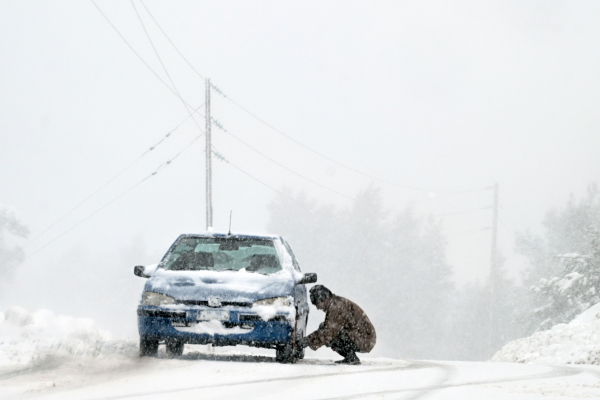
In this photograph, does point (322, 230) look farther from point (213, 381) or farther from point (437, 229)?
point (213, 381)

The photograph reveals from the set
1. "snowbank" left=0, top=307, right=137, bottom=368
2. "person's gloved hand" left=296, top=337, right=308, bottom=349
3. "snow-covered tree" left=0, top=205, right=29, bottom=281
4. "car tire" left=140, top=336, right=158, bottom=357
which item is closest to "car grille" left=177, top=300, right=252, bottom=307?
"car tire" left=140, top=336, right=158, bottom=357

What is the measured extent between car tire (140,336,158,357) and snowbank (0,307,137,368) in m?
0.57

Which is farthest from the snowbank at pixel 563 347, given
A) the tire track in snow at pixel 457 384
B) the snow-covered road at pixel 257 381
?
the snow-covered road at pixel 257 381

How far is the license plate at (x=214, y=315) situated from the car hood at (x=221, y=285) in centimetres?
16

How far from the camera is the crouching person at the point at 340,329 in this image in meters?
11.4

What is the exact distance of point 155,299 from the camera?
10.5m

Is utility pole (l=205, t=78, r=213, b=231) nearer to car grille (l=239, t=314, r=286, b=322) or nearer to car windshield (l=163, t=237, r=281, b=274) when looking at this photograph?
car windshield (l=163, t=237, r=281, b=274)

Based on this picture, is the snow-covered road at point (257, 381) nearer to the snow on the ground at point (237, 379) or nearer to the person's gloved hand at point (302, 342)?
the snow on the ground at point (237, 379)

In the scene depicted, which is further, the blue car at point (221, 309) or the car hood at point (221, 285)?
the car hood at point (221, 285)

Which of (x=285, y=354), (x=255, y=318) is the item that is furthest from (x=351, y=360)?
(x=255, y=318)

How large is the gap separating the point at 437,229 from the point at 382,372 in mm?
73263

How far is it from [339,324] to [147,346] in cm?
246

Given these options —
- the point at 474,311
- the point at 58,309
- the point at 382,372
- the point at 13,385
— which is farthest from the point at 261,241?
the point at 58,309

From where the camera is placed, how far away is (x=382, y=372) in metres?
10.2
